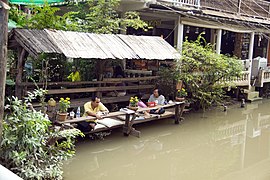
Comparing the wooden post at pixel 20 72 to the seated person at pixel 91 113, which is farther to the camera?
the wooden post at pixel 20 72

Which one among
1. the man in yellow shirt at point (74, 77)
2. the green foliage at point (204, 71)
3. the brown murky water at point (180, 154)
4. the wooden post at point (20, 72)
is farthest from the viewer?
the green foliage at point (204, 71)

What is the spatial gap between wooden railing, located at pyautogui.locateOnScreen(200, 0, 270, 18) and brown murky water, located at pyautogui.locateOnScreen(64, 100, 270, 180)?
5.49 m

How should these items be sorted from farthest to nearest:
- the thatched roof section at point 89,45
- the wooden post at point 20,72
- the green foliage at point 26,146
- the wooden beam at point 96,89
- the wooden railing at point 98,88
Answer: the wooden railing at point 98,88 → the wooden beam at point 96,89 → the wooden post at point 20,72 → the thatched roof section at point 89,45 → the green foliage at point 26,146

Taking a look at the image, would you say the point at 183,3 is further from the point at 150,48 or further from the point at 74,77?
the point at 74,77

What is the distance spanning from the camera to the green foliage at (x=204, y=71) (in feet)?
36.5

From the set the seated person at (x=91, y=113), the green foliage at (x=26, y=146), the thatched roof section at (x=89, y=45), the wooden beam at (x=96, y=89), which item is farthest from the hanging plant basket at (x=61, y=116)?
the wooden beam at (x=96, y=89)

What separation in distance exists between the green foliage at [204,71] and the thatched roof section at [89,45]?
2.70 feet

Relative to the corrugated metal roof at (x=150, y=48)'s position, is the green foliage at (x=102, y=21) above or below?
above

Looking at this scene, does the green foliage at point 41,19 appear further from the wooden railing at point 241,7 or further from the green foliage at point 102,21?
the wooden railing at point 241,7

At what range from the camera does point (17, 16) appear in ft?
30.1

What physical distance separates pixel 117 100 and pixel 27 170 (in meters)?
5.33

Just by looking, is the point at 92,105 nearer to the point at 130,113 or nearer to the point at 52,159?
the point at 130,113

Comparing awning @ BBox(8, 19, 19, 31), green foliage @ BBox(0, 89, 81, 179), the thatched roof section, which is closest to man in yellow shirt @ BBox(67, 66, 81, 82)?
the thatched roof section

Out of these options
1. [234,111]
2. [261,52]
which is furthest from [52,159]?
[261,52]
